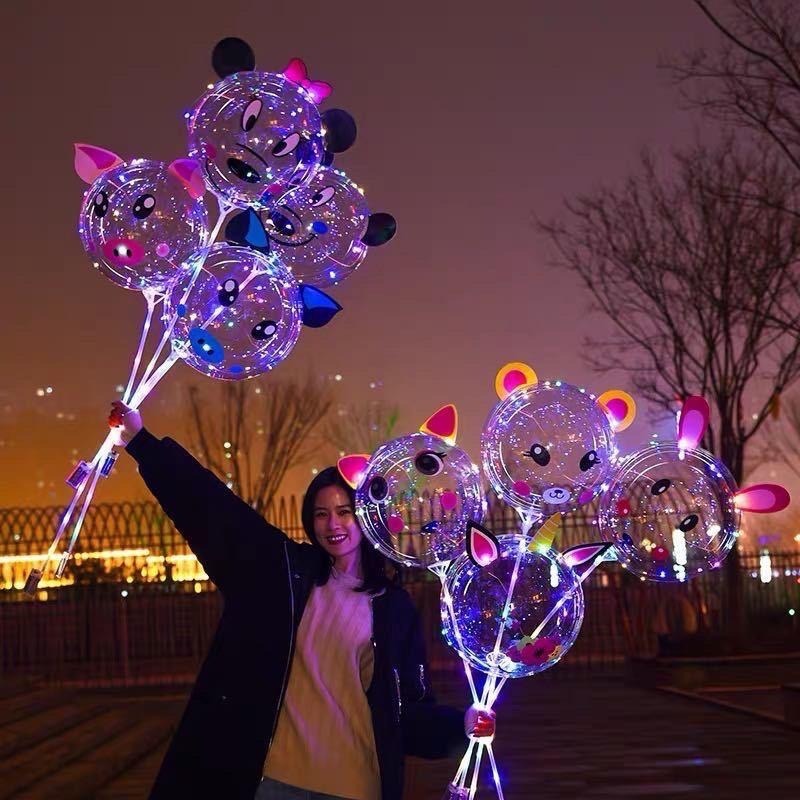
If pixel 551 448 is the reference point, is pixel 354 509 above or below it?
below

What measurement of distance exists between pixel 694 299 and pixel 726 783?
10330 mm

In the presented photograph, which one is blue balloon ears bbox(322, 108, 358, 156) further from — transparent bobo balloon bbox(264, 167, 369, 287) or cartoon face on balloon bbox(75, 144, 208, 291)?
cartoon face on balloon bbox(75, 144, 208, 291)

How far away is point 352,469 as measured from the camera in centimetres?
387

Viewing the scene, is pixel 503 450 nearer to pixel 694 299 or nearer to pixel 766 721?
pixel 766 721

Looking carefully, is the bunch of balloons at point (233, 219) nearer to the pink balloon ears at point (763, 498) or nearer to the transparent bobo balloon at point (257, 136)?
the transparent bobo balloon at point (257, 136)

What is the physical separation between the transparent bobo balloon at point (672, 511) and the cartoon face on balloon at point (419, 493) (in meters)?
0.41

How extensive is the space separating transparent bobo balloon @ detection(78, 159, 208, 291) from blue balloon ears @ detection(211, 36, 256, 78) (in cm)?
42

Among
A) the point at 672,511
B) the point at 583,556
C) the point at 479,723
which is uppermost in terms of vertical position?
the point at 672,511

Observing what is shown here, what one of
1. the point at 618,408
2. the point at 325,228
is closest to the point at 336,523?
the point at 618,408

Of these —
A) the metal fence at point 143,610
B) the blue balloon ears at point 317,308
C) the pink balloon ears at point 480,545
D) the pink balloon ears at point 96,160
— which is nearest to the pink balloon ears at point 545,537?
the pink balloon ears at point 480,545

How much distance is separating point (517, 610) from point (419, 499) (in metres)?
0.42

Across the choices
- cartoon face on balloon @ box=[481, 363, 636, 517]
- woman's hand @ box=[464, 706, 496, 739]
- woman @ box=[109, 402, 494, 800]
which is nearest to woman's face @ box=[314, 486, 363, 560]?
woman @ box=[109, 402, 494, 800]

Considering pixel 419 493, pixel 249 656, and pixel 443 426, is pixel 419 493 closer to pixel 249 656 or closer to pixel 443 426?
pixel 443 426

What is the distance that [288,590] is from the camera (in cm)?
361
